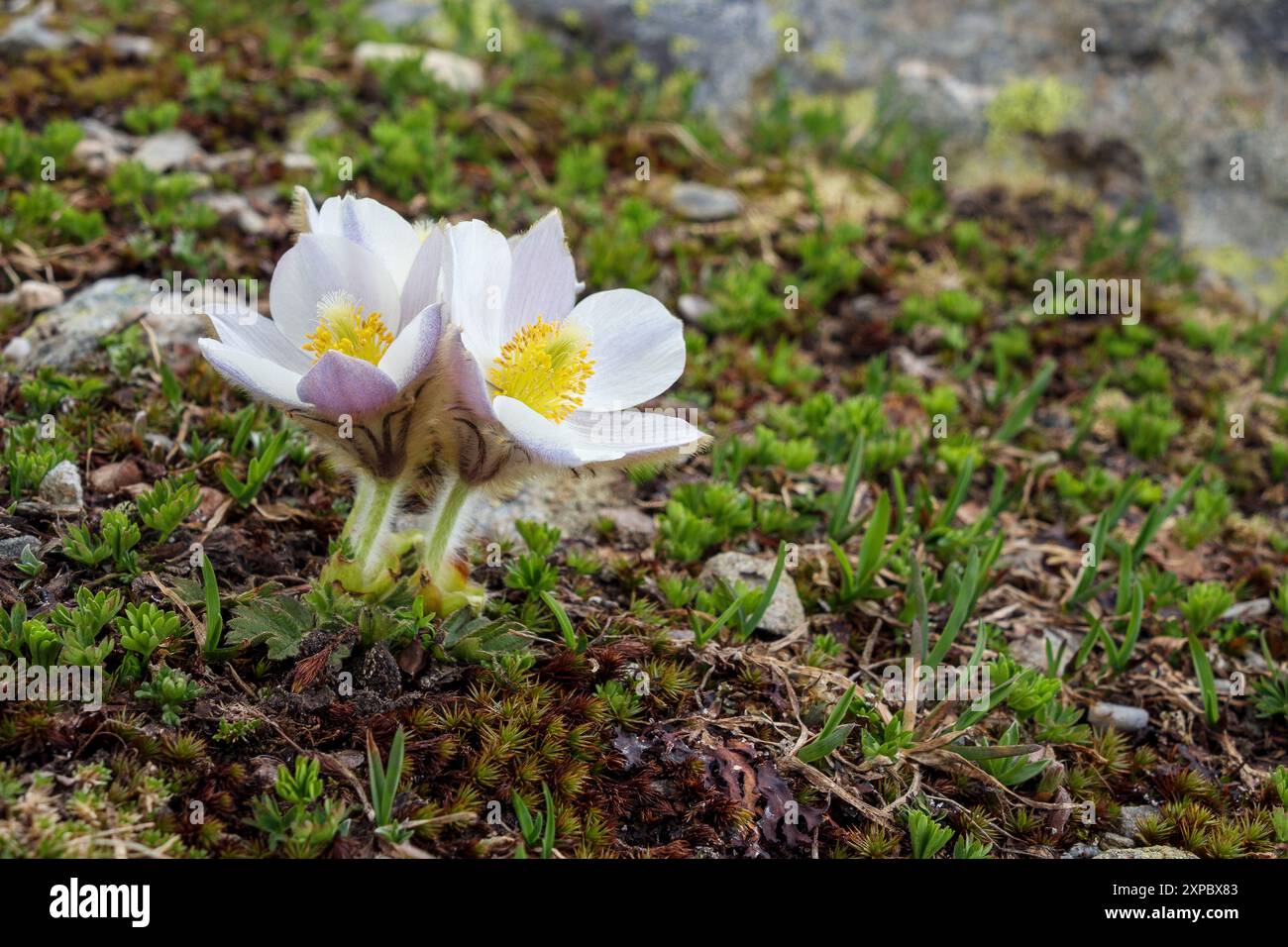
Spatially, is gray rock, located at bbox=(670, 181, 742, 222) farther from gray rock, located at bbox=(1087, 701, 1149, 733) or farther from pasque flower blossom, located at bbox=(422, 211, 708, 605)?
gray rock, located at bbox=(1087, 701, 1149, 733)

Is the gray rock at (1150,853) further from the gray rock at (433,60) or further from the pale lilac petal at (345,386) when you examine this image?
the gray rock at (433,60)

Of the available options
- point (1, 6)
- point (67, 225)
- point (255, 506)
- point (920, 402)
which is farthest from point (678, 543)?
point (1, 6)

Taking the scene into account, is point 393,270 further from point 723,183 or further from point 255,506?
point 723,183

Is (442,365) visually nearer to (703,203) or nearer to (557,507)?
(557,507)

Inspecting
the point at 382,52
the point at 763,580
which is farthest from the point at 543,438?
the point at 382,52

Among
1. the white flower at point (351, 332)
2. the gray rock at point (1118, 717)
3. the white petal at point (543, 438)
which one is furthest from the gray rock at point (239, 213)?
the gray rock at point (1118, 717)

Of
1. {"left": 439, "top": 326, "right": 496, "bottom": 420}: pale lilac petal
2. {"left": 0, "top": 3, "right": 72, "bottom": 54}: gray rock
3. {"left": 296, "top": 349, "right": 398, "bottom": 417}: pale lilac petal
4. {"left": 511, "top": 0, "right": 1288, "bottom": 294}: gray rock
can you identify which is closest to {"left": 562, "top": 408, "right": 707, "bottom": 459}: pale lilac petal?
{"left": 439, "top": 326, "right": 496, "bottom": 420}: pale lilac petal
